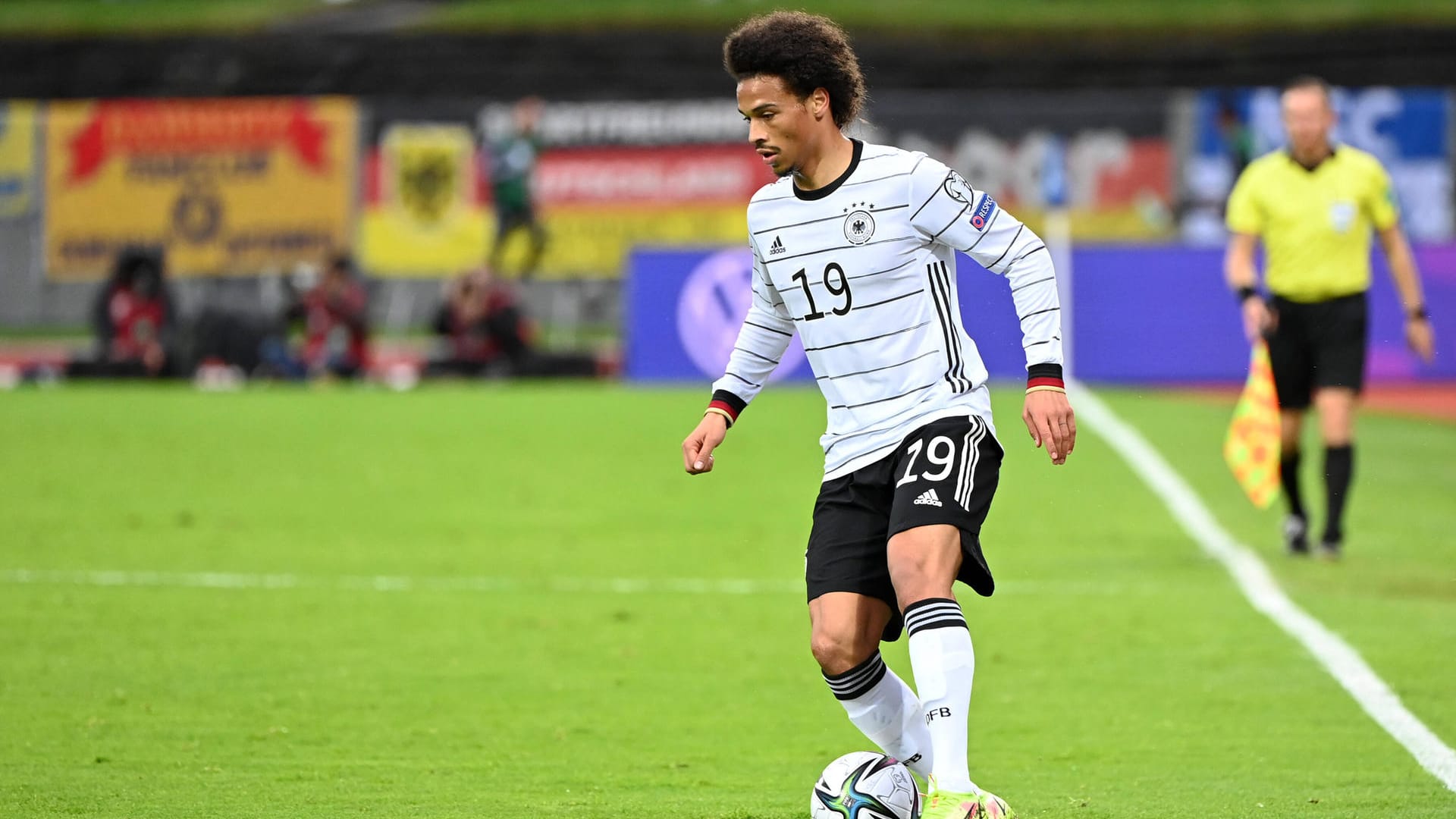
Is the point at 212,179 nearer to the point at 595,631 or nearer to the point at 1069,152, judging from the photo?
the point at 1069,152

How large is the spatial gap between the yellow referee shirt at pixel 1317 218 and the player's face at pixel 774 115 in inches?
240

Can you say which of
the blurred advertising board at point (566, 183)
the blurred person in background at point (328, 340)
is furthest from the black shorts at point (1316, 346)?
the blurred advertising board at point (566, 183)

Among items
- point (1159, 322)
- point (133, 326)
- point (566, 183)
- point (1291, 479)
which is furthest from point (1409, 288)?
point (566, 183)

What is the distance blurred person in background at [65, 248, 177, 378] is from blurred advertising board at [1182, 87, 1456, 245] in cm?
1257

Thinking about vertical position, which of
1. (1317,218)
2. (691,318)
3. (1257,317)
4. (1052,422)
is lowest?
(691,318)

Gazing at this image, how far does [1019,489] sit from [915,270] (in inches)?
339

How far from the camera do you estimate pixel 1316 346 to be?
A: 1075 cm

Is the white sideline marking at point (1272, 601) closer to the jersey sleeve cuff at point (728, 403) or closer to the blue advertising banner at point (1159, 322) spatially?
the blue advertising banner at point (1159, 322)

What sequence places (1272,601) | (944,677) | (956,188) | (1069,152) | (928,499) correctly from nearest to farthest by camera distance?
(944,677)
(928,499)
(956,188)
(1272,601)
(1069,152)

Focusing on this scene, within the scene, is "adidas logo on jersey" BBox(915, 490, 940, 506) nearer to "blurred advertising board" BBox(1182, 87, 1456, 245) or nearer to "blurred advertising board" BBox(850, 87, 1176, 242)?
"blurred advertising board" BBox(850, 87, 1176, 242)

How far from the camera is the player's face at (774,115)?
5.19 metres

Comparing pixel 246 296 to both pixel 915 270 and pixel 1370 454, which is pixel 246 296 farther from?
pixel 915 270

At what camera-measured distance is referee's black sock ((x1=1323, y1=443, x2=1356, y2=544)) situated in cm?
A: 1067

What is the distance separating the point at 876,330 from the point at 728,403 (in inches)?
25.9
